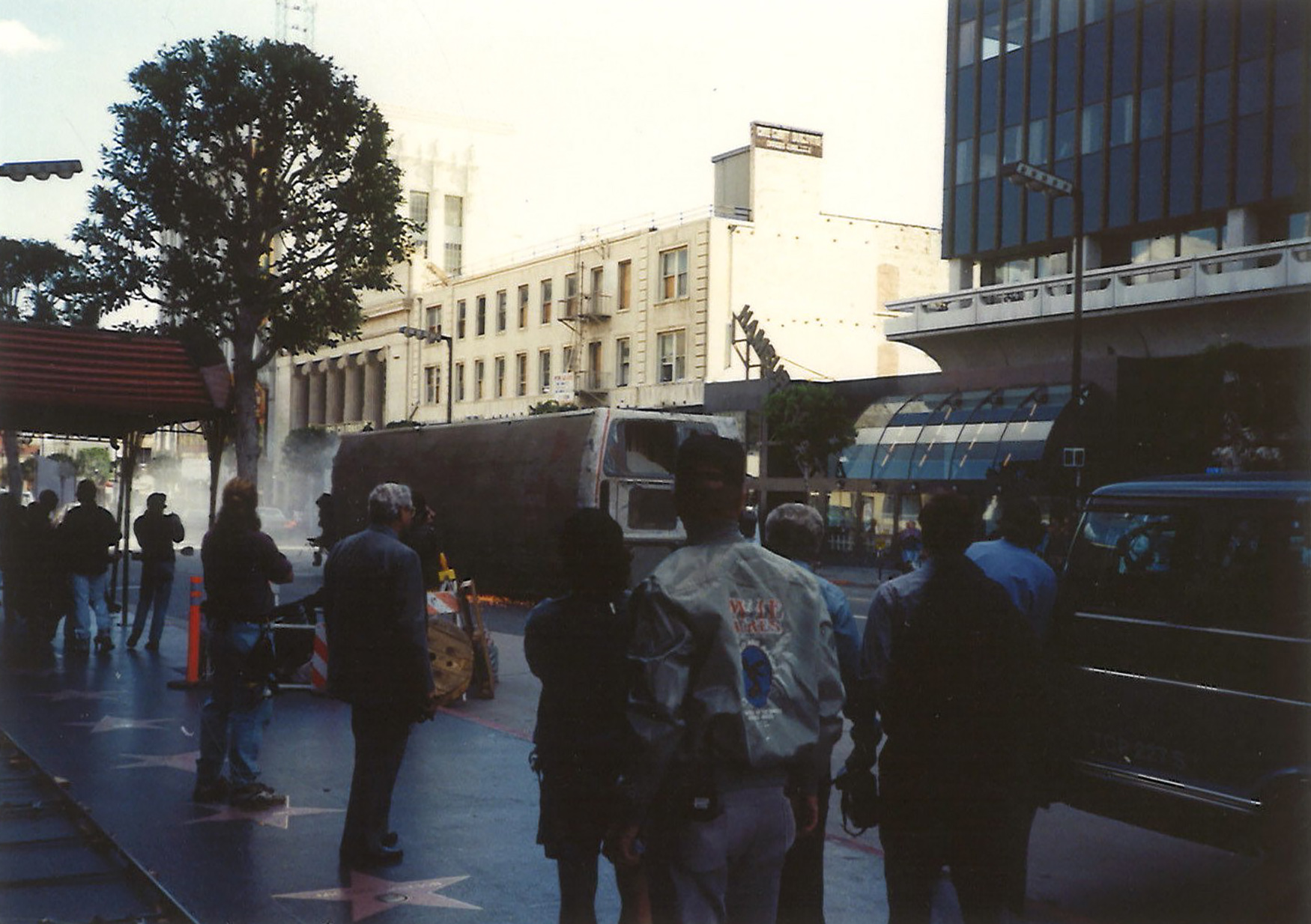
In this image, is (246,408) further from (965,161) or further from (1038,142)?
(1038,142)

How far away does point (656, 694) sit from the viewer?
3.49m

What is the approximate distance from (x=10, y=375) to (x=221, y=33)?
66.0 ft

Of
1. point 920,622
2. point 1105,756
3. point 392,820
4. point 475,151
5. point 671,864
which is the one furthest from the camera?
point 475,151

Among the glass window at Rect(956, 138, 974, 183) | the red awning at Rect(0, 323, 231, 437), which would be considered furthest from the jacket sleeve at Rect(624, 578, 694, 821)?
the glass window at Rect(956, 138, 974, 183)

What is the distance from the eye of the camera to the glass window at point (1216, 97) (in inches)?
1308

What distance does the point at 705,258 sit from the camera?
156 ft

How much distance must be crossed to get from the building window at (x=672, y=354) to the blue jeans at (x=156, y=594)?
3340cm

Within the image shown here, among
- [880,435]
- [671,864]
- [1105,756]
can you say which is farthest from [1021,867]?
[880,435]

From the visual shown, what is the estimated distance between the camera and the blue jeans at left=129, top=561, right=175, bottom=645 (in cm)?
1595

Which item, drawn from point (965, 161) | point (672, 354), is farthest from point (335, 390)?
point (965, 161)

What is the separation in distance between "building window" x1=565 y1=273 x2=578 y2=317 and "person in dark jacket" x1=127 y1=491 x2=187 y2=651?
3686 cm

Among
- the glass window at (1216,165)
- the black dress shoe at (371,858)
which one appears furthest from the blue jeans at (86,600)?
the glass window at (1216,165)

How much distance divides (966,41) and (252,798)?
126 ft

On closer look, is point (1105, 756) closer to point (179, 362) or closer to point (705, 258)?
point (179, 362)
